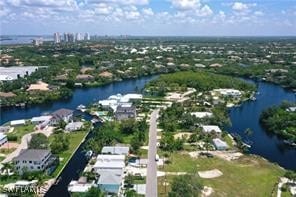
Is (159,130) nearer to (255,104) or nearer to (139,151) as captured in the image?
(139,151)

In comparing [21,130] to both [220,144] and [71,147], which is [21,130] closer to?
[71,147]

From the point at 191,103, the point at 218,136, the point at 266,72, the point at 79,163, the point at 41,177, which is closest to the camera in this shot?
the point at 41,177

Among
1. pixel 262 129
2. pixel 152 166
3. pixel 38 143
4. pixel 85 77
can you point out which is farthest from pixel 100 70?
pixel 152 166

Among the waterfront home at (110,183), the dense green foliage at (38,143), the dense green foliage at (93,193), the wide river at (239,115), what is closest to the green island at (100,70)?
the wide river at (239,115)

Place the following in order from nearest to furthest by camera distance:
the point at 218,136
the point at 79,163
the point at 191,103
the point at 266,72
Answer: the point at 79,163, the point at 218,136, the point at 191,103, the point at 266,72

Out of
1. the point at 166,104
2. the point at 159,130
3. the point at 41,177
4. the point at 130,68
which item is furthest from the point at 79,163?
the point at 130,68

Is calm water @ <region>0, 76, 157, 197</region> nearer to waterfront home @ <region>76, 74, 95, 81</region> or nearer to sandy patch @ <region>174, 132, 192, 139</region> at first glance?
waterfront home @ <region>76, 74, 95, 81</region>

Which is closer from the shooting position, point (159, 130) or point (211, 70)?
point (159, 130)
